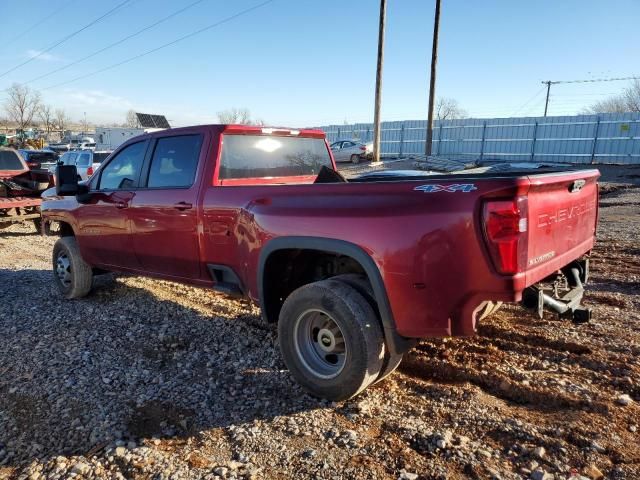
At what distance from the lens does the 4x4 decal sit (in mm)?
2621

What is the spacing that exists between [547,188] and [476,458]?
1581mm

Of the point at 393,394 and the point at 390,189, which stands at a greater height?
the point at 390,189

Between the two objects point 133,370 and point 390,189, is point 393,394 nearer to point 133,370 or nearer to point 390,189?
point 390,189

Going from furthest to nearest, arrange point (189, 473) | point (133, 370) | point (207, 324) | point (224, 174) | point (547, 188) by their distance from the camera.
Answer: point (207, 324)
point (224, 174)
point (133, 370)
point (547, 188)
point (189, 473)

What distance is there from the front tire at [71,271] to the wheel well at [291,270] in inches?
124

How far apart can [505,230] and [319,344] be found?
5.07ft

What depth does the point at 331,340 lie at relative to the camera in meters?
3.36

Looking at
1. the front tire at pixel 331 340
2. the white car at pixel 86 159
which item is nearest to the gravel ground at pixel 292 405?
the front tire at pixel 331 340

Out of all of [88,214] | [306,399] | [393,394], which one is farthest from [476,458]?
[88,214]

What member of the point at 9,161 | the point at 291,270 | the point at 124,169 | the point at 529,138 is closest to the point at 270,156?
the point at 291,270

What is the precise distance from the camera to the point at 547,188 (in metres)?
2.87

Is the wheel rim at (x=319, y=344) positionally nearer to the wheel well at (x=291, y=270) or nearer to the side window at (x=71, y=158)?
the wheel well at (x=291, y=270)

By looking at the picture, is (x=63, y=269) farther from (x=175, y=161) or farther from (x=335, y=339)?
(x=335, y=339)

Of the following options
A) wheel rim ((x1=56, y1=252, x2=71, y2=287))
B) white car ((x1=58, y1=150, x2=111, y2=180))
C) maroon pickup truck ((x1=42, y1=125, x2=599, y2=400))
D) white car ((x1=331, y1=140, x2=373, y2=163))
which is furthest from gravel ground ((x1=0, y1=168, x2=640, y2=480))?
white car ((x1=331, y1=140, x2=373, y2=163))
